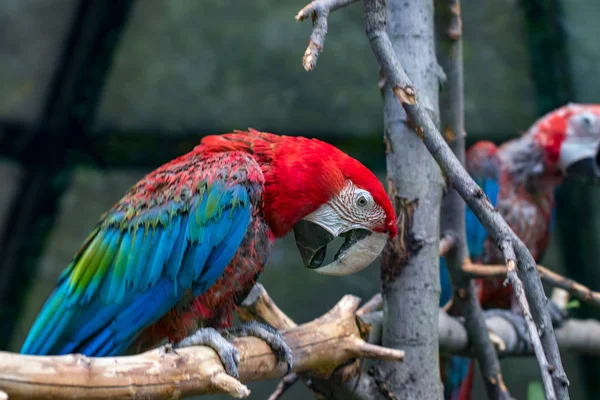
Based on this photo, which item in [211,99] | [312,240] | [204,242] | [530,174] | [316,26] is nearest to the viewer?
[316,26]

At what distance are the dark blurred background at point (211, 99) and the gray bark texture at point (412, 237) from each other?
1372 mm

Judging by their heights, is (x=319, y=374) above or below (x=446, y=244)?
below

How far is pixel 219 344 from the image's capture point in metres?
1.31

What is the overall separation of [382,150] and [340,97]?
1.19 ft

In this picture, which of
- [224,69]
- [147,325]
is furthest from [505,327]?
[224,69]

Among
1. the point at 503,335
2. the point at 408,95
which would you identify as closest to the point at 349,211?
the point at 408,95

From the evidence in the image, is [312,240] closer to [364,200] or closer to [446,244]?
[364,200]

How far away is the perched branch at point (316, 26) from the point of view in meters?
1.00

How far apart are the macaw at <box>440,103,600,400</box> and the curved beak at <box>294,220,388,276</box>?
1.07 meters

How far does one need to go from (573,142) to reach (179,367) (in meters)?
2.00

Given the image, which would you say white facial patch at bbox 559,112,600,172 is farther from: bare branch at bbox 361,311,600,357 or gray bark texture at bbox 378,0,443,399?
gray bark texture at bbox 378,0,443,399

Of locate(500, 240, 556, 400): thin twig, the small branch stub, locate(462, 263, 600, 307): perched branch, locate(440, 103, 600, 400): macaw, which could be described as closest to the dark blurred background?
locate(440, 103, 600, 400): macaw

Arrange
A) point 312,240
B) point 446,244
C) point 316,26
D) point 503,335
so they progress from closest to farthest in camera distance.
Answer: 1. point 316,26
2. point 312,240
3. point 446,244
4. point 503,335

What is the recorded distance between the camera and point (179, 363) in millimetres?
1162
